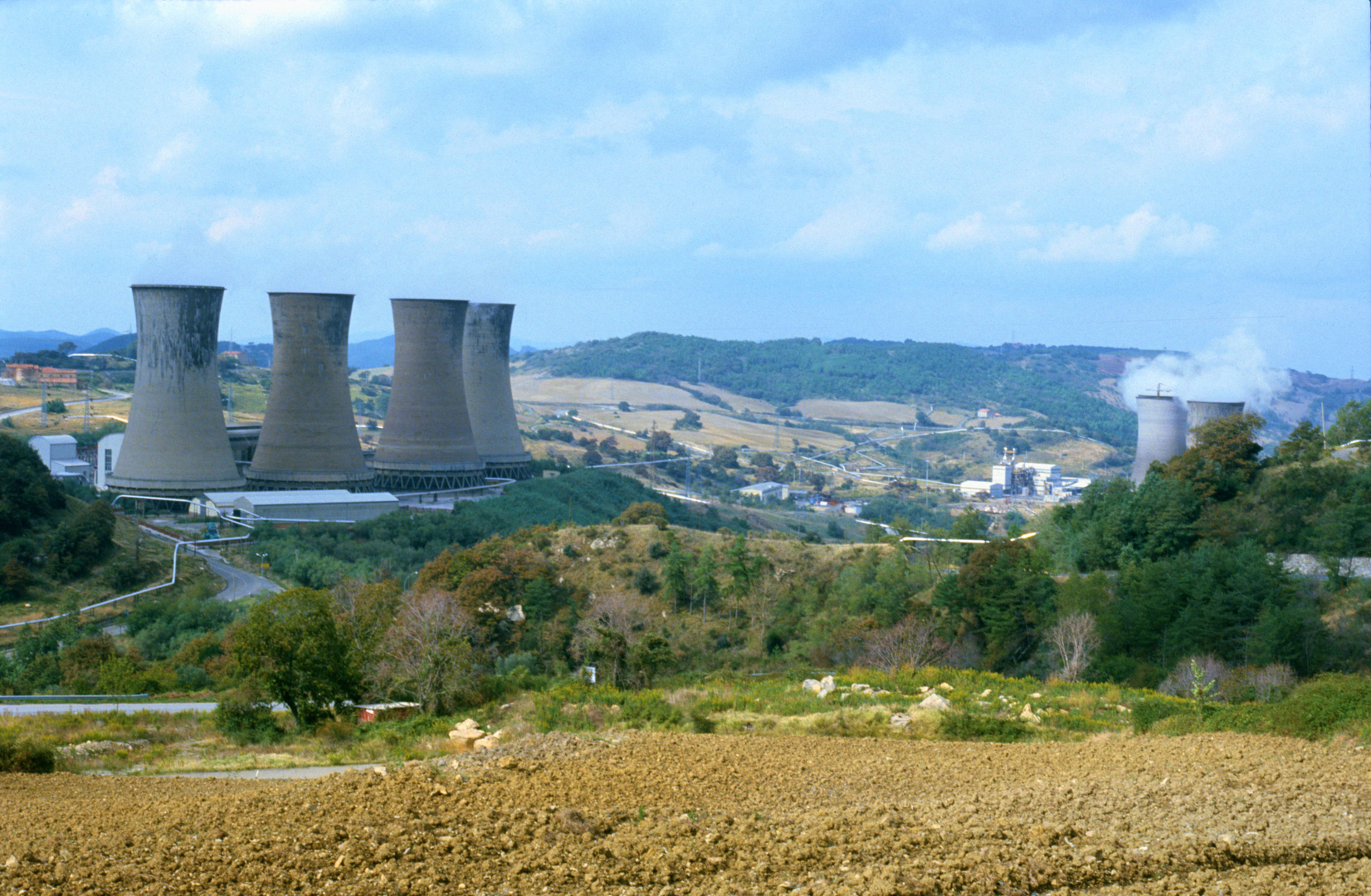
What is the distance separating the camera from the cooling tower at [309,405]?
1081 inches

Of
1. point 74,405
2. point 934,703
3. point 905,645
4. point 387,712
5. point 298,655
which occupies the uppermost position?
point 74,405

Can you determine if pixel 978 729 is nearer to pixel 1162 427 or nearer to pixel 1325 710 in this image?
pixel 1325 710

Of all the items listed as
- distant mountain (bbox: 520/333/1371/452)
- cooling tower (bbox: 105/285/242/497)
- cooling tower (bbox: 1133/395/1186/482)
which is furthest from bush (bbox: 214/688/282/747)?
distant mountain (bbox: 520/333/1371/452)

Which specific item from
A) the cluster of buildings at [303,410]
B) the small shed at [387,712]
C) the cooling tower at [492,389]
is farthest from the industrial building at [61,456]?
the small shed at [387,712]

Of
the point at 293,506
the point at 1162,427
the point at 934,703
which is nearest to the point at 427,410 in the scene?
the point at 293,506

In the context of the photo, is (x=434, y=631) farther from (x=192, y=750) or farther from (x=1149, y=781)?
(x=1149, y=781)

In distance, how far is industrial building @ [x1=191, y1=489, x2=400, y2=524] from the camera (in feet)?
89.4

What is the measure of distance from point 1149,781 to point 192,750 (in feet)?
24.8

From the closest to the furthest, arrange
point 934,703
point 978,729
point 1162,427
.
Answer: point 978,729
point 934,703
point 1162,427

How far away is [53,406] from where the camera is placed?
46062 millimetres

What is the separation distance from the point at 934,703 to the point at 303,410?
21.8m

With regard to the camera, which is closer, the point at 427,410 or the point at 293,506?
the point at 293,506

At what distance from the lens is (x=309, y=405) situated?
28.1 meters

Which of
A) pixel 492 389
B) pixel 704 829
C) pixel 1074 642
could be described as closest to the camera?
pixel 704 829
